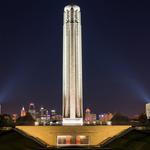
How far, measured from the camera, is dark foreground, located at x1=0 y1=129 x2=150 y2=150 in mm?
39094

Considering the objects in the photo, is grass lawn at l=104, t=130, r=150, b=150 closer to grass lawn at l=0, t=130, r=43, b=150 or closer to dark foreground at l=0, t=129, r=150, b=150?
dark foreground at l=0, t=129, r=150, b=150

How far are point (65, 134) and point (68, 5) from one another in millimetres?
21630

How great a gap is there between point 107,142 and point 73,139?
7.52m

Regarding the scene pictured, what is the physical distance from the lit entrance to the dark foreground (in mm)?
6398

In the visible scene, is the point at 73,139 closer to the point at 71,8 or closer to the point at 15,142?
the point at 15,142

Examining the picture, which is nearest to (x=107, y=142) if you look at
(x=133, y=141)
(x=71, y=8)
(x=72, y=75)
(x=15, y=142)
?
(x=133, y=141)

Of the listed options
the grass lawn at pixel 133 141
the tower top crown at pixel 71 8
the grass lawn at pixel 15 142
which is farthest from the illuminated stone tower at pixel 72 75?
the grass lawn at pixel 15 142

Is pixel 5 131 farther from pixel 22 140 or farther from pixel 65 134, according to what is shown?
pixel 65 134

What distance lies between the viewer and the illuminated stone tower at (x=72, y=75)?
56688mm

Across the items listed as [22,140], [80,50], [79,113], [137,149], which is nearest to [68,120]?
[79,113]

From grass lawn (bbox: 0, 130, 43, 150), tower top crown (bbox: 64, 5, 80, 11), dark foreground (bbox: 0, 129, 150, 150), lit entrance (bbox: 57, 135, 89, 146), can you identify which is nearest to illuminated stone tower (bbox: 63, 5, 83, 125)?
tower top crown (bbox: 64, 5, 80, 11)

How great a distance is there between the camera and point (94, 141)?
4956 cm

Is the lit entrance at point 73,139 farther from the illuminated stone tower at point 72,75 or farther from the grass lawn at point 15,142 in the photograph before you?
the grass lawn at point 15,142

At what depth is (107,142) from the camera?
43.9 meters
